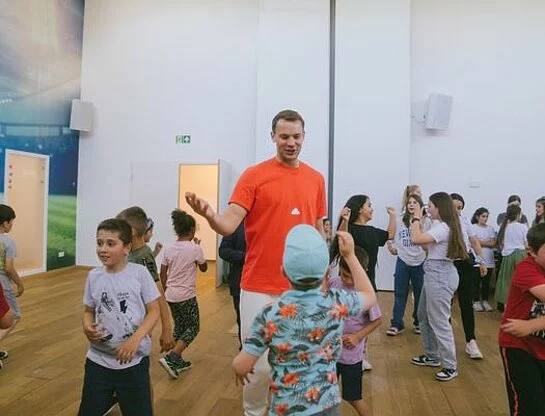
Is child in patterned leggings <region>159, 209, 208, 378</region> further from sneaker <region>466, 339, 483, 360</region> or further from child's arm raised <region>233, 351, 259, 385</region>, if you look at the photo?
sneaker <region>466, 339, 483, 360</region>

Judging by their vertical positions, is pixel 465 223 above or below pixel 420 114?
below

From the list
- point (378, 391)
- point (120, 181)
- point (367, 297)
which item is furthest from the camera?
point (120, 181)

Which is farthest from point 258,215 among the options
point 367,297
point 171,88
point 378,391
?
point 171,88

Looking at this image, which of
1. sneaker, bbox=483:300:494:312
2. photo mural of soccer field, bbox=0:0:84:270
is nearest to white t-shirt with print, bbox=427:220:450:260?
sneaker, bbox=483:300:494:312

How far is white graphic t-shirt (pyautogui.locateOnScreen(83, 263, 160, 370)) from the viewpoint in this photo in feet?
6.19

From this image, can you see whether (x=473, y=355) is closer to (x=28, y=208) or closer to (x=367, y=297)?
(x=367, y=297)

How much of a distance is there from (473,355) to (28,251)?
Answer: 7.44m

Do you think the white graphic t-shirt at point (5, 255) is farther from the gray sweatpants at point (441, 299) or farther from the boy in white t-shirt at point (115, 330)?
the gray sweatpants at point (441, 299)

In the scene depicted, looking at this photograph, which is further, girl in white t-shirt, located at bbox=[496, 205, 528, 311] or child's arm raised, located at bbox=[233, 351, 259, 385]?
girl in white t-shirt, located at bbox=[496, 205, 528, 311]

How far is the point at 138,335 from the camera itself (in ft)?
6.08

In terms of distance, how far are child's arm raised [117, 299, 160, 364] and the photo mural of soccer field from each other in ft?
21.0

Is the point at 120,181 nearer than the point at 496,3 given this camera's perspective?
No

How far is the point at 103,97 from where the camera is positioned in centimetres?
871

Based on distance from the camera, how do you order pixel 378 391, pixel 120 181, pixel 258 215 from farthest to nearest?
pixel 120 181 → pixel 378 391 → pixel 258 215
